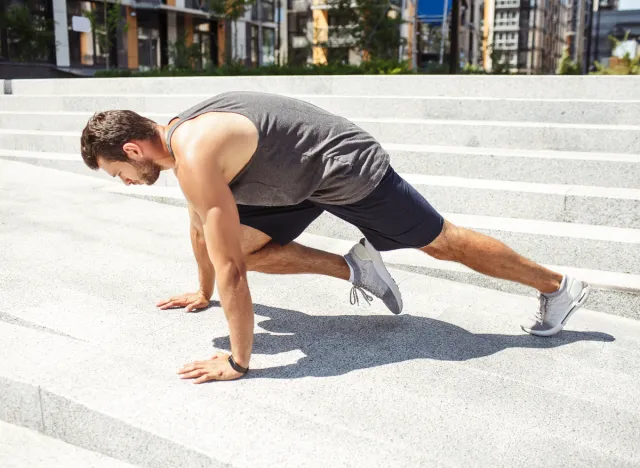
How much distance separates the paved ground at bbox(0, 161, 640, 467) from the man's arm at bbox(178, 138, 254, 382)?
341 millimetres

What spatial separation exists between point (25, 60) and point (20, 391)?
24.8 m

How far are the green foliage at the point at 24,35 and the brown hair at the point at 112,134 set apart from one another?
80.2 feet

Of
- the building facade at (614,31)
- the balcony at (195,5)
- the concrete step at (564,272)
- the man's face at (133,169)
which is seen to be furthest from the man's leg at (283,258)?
the balcony at (195,5)

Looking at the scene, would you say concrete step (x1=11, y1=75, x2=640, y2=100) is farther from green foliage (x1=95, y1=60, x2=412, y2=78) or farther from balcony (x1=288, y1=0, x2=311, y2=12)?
balcony (x1=288, y1=0, x2=311, y2=12)

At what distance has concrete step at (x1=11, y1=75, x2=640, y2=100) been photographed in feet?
21.2

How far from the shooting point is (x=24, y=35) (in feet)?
79.0

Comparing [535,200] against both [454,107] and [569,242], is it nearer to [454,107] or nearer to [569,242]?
[569,242]

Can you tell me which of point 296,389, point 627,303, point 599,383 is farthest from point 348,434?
point 627,303

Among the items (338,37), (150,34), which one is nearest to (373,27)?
(338,37)

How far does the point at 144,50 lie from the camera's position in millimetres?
33375

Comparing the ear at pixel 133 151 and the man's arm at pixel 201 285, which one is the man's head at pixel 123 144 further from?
the man's arm at pixel 201 285

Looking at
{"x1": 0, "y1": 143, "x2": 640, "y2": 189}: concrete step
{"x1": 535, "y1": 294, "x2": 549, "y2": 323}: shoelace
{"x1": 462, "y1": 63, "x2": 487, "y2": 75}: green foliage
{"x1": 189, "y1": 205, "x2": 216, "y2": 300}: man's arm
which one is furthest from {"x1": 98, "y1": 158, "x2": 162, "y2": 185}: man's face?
{"x1": 462, "y1": 63, "x2": 487, "y2": 75}: green foliage

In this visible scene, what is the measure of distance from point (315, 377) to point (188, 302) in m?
1.07

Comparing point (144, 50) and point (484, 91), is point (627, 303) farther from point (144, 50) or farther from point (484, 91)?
point (144, 50)
